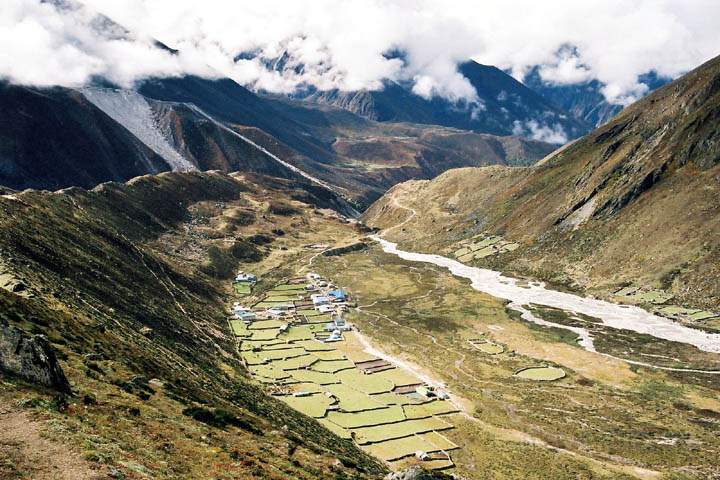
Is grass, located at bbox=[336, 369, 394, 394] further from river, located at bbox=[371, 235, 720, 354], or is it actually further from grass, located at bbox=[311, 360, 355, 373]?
river, located at bbox=[371, 235, 720, 354]

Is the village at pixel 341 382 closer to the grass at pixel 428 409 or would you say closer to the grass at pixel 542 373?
the grass at pixel 428 409

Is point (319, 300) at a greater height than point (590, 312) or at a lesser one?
greater

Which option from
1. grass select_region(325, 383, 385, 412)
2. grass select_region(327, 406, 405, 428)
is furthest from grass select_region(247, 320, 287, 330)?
grass select_region(327, 406, 405, 428)

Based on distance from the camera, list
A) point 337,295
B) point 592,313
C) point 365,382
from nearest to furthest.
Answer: point 365,382 → point 592,313 → point 337,295

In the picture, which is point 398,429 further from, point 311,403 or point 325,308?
point 325,308

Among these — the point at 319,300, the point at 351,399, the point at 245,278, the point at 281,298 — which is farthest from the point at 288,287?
the point at 351,399
